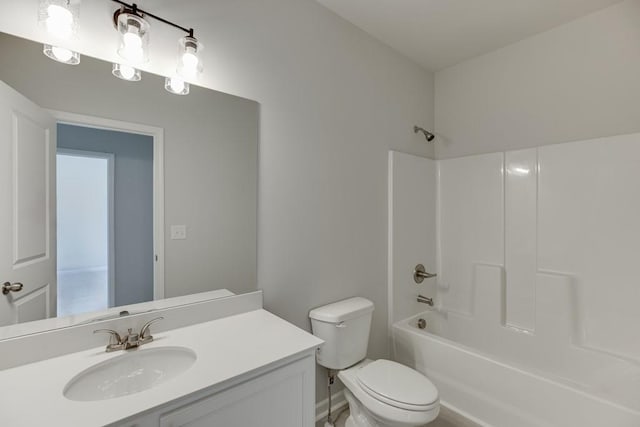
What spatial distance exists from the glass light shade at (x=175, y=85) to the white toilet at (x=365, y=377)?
1347mm

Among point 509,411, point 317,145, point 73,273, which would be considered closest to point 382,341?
point 509,411

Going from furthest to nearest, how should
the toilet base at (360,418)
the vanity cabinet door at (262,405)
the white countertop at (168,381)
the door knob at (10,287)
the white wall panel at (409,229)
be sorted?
the white wall panel at (409,229) < the toilet base at (360,418) < the door knob at (10,287) < the vanity cabinet door at (262,405) < the white countertop at (168,381)

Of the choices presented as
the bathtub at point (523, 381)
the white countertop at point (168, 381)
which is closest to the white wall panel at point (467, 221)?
the bathtub at point (523, 381)

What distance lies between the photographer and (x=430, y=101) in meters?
2.66

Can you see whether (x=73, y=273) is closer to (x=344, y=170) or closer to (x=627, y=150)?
(x=344, y=170)

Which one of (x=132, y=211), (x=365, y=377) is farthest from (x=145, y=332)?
(x=365, y=377)

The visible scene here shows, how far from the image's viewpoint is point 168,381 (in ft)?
2.92

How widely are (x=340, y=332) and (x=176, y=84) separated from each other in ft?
5.00

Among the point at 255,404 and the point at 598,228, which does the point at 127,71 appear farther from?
the point at 598,228

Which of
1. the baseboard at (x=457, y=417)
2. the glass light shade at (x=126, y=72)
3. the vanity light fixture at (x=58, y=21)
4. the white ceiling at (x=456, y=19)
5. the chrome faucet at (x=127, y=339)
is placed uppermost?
the white ceiling at (x=456, y=19)

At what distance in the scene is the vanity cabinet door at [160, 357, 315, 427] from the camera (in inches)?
34.4

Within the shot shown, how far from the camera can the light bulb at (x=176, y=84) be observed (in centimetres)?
130

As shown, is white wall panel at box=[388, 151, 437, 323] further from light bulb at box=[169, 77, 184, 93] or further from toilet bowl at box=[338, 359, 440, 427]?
light bulb at box=[169, 77, 184, 93]

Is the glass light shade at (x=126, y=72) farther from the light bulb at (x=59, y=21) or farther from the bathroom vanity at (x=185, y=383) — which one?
the bathroom vanity at (x=185, y=383)
